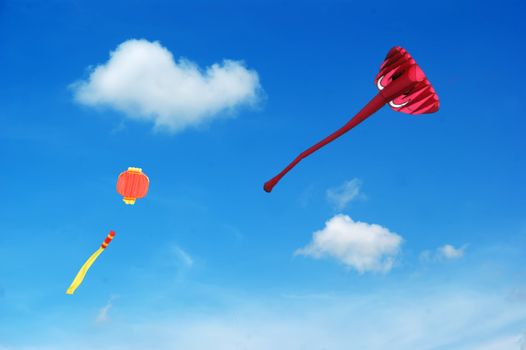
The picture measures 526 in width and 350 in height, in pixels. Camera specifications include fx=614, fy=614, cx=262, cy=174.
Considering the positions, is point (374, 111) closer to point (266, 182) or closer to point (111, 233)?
point (266, 182)

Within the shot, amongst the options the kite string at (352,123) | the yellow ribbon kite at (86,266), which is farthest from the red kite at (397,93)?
the yellow ribbon kite at (86,266)

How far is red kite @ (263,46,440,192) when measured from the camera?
76.7 feet

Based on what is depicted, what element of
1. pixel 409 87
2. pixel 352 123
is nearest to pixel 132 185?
pixel 352 123

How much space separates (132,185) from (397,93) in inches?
642

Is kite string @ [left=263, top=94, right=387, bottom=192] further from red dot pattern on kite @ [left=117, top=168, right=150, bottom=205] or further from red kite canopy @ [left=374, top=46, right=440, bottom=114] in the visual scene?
red dot pattern on kite @ [left=117, top=168, right=150, bottom=205]

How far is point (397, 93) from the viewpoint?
2366cm

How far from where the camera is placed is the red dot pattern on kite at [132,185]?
33.6m

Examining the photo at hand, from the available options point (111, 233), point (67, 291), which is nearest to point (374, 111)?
point (111, 233)

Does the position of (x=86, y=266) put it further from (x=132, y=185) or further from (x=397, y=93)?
(x=397, y=93)

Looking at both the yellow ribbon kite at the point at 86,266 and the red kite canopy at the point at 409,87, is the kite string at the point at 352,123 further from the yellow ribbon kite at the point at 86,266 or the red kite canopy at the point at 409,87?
the yellow ribbon kite at the point at 86,266

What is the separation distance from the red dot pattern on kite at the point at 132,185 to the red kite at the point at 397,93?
1116 cm

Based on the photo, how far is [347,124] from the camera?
23.1 meters

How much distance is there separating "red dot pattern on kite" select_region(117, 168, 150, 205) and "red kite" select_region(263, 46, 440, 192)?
1116 centimetres

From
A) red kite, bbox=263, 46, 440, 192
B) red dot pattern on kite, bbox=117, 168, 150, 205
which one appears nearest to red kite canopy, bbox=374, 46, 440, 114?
red kite, bbox=263, 46, 440, 192
